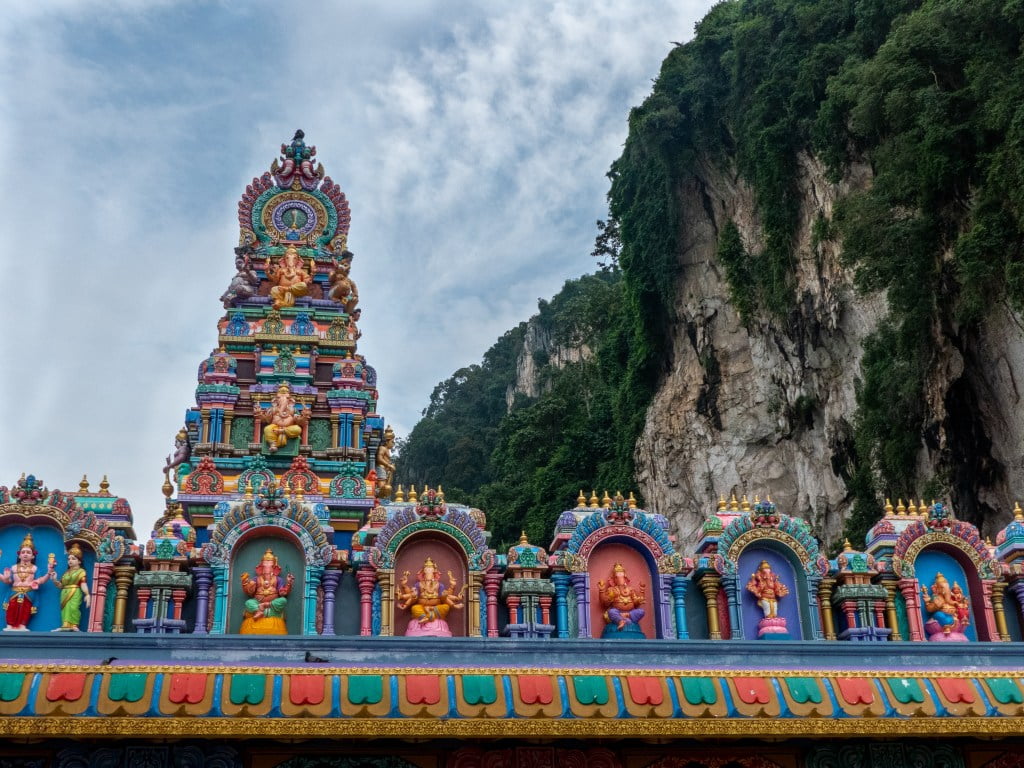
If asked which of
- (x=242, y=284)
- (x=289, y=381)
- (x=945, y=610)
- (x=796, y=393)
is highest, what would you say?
(x=796, y=393)

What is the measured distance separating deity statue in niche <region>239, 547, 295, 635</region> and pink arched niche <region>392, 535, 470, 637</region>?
1.30 m

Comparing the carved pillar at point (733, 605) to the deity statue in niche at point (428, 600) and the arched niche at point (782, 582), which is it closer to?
the arched niche at point (782, 582)

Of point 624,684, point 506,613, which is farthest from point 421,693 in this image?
point 506,613

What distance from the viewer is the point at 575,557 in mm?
13617

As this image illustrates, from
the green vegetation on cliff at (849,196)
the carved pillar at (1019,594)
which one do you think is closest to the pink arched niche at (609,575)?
the carved pillar at (1019,594)

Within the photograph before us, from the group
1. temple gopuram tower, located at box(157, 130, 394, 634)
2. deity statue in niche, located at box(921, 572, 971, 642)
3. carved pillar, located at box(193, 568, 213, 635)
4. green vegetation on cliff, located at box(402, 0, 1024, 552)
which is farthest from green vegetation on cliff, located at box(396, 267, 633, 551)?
carved pillar, located at box(193, 568, 213, 635)

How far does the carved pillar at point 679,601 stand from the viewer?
13.5 meters

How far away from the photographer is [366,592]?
1344 cm

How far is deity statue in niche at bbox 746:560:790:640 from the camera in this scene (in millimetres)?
13422

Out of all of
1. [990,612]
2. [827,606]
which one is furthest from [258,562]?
[990,612]

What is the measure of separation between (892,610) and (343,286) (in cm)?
1131

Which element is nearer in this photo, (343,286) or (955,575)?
(955,575)

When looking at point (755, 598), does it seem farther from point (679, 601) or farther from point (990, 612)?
point (990, 612)

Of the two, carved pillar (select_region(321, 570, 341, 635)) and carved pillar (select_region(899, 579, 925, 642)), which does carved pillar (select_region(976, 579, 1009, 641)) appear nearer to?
carved pillar (select_region(899, 579, 925, 642))
